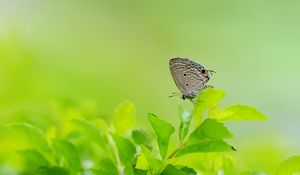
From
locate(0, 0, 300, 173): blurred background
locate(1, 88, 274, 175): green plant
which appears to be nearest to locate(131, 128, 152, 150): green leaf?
locate(1, 88, 274, 175): green plant

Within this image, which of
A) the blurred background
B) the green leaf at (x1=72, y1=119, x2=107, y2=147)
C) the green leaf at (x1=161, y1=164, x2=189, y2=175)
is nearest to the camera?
the green leaf at (x1=161, y1=164, x2=189, y2=175)

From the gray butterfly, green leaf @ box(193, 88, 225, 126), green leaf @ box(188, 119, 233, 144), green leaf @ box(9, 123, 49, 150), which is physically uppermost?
the gray butterfly

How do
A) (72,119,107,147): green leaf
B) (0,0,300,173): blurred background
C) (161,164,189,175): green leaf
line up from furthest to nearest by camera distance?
(0,0,300,173): blurred background
(72,119,107,147): green leaf
(161,164,189,175): green leaf

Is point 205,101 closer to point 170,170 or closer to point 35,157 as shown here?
point 170,170

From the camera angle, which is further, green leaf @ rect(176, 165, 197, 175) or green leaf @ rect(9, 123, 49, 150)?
green leaf @ rect(9, 123, 49, 150)

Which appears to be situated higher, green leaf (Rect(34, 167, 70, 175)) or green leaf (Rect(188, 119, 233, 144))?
green leaf (Rect(34, 167, 70, 175))

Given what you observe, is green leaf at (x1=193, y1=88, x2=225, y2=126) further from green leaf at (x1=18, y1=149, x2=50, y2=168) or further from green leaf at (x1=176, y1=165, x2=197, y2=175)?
green leaf at (x1=18, y1=149, x2=50, y2=168)

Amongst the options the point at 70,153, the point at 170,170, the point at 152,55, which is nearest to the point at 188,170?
the point at 170,170

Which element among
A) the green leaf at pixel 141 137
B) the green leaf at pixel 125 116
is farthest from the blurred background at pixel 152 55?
the green leaf at pixel 141 137
